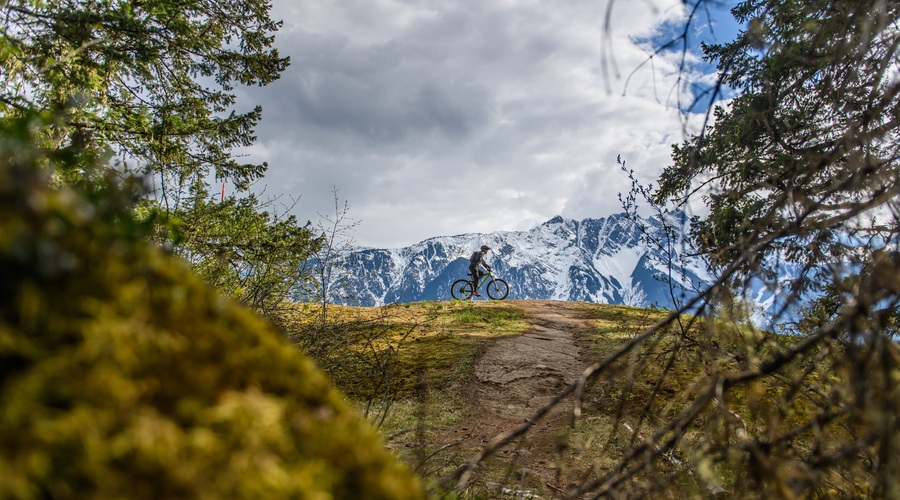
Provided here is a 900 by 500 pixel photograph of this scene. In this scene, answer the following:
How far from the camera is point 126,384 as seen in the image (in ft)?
1.93

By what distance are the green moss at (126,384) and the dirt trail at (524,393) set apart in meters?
4.08

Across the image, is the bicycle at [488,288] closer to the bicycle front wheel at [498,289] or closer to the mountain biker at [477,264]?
the bicycle front wheel at [498,289]

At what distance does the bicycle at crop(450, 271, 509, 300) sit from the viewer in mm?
22875

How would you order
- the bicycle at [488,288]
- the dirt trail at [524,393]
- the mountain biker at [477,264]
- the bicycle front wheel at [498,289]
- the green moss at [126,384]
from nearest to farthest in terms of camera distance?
1. the green moss at [126,384]
2. the dirt trail at [524,393]
3. the mountain biker at [477,264]
4. the bicycle at [488,288]
5. the bicycle front wheel at [498,289]

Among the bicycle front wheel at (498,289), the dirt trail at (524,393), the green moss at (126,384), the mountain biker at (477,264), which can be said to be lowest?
the dirt trail at (524,393)

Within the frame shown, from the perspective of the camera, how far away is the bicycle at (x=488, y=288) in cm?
2288

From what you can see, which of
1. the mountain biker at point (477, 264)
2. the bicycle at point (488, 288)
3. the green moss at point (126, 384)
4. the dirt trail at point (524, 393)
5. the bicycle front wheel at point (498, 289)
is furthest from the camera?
the bicycle front wheel at point (498, 289)

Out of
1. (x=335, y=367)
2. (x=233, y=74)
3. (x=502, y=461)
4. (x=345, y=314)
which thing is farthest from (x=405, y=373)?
(x=233, y=74)

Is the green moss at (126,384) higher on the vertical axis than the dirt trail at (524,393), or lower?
higher

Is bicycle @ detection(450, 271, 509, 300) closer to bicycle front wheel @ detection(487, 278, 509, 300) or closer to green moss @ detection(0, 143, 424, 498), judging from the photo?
bicycle front wheel @ detection(487, 278, 509, 300)

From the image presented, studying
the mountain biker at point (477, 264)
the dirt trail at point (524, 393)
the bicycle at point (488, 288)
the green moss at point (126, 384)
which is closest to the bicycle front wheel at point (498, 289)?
the bicycle at point (488, 288)

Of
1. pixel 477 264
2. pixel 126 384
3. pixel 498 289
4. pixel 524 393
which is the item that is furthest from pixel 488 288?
pixel 126 384

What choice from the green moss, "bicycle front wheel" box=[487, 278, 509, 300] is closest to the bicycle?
"bicycle front wheel" box=[487, 278, 509, 300]

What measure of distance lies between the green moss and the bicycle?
2157cm
